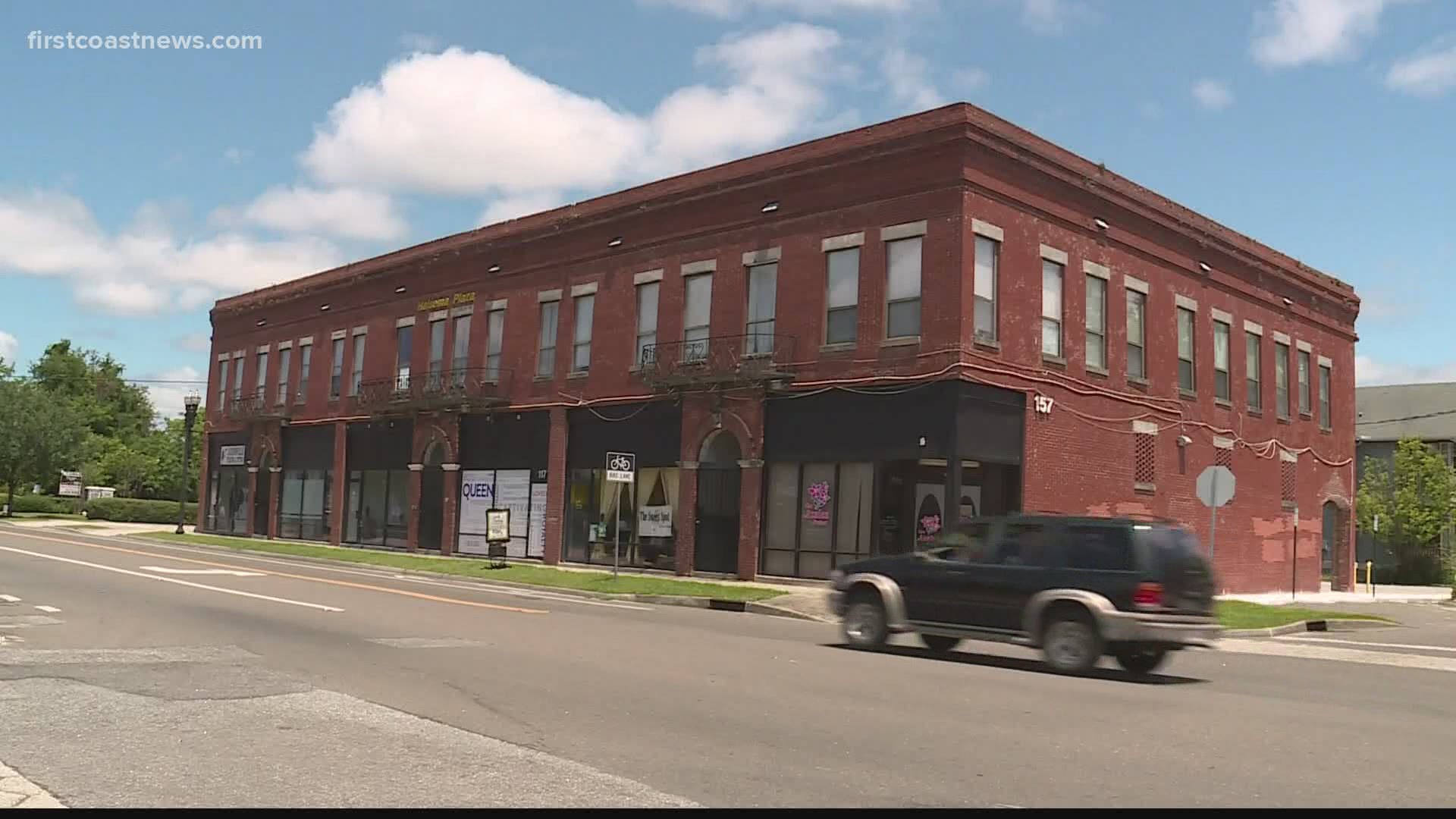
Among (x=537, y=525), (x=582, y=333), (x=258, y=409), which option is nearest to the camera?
(x=582, y=333)

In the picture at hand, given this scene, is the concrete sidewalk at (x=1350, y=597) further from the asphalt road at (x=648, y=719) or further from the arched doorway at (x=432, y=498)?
the arched doorway at (x=432, y=498)

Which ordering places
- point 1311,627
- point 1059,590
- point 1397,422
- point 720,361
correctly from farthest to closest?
point 1397,422
point 720,361
point 1311,627
point 1059,590

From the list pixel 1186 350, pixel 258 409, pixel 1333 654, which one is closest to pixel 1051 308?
pixel 1186 350

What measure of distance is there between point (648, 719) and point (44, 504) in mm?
74046

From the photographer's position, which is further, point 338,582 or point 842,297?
point 842,297

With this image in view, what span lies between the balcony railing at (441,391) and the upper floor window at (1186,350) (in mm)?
18552

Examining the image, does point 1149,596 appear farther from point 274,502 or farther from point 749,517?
point 274,502

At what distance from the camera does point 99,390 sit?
10375 centimetres

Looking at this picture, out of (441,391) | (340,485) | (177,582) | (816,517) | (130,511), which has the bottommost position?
(177,582)

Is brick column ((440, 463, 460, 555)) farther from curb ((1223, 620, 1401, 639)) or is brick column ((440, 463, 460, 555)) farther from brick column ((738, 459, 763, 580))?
curb ((1223, 620, 1401, 639))

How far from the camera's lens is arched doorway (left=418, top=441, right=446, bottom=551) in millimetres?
36531

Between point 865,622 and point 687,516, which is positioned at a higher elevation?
point 687,516

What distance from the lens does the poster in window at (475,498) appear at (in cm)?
3484

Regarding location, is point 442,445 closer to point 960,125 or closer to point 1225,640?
point 960,125
